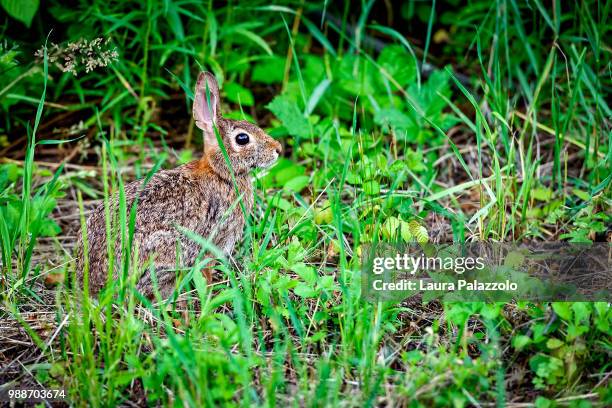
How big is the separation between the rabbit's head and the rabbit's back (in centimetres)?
9

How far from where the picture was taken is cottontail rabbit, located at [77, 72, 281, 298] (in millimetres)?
4008

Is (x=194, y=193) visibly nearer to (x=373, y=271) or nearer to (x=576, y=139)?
(x=373, y=271)

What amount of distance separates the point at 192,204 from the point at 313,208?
31.2 inches

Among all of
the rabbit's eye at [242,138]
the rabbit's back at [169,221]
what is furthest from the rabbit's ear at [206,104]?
the rabbit's back at [169,221]

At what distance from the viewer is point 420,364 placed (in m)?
3.42

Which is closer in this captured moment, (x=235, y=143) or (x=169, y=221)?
(x=169, y=221)

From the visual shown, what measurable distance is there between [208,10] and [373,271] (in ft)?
8.78

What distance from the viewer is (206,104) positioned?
14.9 feet

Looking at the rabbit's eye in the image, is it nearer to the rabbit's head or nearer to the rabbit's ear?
the rabbit's head

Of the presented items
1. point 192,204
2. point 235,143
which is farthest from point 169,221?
point 235,143

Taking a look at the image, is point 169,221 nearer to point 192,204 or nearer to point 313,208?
point 192,204

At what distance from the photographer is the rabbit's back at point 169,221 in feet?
13.1

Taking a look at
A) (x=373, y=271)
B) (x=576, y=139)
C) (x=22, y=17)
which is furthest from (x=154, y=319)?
(x=576, y=139)

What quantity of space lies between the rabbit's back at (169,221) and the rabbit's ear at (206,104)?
0.26m
